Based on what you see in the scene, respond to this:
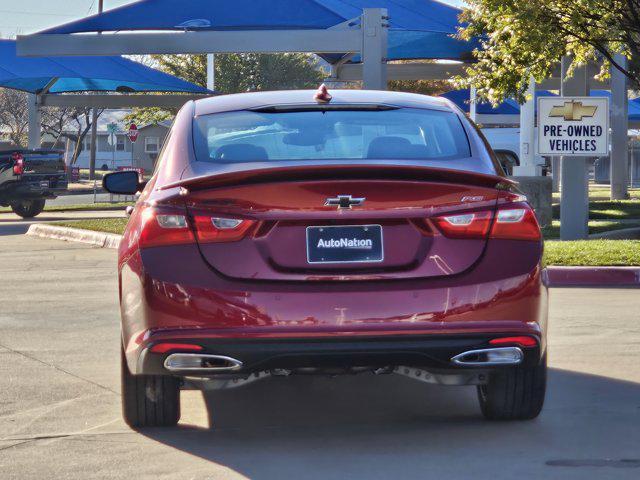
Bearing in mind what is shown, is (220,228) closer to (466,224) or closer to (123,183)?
(466,224)

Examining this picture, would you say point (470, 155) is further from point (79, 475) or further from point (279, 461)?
point (79, 475)

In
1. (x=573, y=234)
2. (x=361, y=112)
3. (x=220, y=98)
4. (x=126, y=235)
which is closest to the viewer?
(x=126, y=235)

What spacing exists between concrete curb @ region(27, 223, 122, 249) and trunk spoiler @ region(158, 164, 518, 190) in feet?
43.5

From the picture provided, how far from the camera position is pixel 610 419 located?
260 inches

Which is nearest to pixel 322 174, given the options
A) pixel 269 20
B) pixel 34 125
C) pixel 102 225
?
pixel 102 225

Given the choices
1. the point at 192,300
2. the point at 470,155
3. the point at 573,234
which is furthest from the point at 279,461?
the point at 573,234

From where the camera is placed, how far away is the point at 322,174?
5785mm

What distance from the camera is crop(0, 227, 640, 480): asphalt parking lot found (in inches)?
223

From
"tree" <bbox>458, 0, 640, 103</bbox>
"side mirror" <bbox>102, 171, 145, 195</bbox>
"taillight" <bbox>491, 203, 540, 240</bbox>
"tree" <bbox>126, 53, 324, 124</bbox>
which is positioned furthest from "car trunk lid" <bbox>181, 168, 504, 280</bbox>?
"tree" <bbox>126, 53, 324, 124</bbox>

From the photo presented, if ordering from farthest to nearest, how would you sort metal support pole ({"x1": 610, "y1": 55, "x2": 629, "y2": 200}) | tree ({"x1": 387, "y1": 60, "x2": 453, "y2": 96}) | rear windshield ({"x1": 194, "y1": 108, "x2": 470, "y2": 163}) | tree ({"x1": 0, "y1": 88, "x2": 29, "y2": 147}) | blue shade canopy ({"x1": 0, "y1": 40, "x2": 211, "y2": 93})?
Answer: tree ({"x1": 0, "y1": 88, "x2": 29, "y2": 147}) → tree ({"x1": 387, "y1": 60, "x2": 453, "y2": 96}) → metal support pole ({"x1": 610, "y1": 55, "x2": 629, "y2": 200}) → blue shade canopy ({"x1": 0, "y1": 40, "x2": 211, "y2": 93}) → rear windshield ({"x1": 194, "y1": 108, "x2": 470, "y2": 163})

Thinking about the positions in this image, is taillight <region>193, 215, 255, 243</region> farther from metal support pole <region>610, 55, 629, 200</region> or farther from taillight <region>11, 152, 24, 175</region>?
metal support pole <region>610, 55, 629, 200</region>

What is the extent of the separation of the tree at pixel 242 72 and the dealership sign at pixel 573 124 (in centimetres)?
4407

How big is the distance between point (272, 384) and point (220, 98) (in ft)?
5.59

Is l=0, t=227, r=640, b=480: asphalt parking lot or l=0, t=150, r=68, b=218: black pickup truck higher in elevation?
l=0, t=150, r=68, b=218: black pickup truck
